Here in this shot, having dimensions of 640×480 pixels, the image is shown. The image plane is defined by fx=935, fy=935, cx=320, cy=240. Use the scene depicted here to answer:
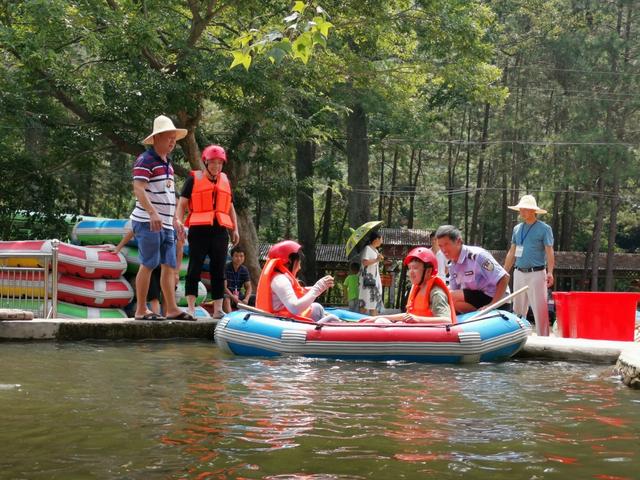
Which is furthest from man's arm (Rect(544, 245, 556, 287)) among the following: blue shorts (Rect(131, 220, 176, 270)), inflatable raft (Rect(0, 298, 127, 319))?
inflatable raft (Rect(0, 298, 127, 319))

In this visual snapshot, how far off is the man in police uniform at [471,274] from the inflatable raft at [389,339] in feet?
2.62

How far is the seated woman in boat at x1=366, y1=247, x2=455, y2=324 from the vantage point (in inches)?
359

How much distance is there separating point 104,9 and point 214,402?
39.8ft

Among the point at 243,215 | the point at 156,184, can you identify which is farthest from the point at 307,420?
the point at 243,215

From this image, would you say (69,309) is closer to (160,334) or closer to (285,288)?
(160,334)

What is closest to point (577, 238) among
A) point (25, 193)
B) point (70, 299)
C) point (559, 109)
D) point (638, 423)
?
point (559, 109)

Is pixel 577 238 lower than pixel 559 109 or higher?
lower

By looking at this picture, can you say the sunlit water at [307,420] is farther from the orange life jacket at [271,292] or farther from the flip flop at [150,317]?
the flip flop at [150,317]

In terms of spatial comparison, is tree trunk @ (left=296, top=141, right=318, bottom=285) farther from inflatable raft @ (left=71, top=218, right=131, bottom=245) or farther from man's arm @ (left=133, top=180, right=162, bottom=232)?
man's arm @ (left=133, top=180, right=162, bottom=232)

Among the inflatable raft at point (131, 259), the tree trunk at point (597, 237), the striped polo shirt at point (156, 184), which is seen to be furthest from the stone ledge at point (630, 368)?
the tree trunk at point (597, 237)

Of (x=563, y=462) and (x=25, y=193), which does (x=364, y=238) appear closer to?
(x=25, y=193)

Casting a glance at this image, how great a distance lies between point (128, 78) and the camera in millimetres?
17656

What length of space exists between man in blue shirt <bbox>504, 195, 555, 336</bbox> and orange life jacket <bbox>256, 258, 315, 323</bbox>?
2790 mm

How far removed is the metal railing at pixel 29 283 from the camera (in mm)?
11141
